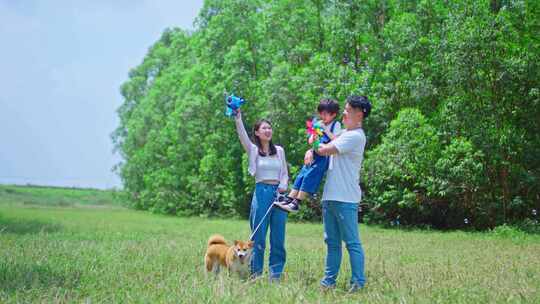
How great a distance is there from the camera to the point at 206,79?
34.3 meters

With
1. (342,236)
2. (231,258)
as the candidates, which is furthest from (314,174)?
(231,258)

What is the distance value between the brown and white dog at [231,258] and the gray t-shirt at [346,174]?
1.49 m

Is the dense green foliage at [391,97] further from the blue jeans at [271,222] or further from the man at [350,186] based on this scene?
the man at [350,186]

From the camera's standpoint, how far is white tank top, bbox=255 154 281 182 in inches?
308

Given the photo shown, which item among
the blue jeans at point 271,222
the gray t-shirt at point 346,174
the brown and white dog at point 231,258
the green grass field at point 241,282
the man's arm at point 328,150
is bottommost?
the green grass field at point 241,282

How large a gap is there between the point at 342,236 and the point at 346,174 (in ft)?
2.39

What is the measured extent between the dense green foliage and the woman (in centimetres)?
1302

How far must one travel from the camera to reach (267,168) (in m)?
7.83

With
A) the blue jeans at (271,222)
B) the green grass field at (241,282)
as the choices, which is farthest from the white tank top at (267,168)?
the green grass field at (241,282)

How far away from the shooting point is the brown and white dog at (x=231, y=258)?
7617mm

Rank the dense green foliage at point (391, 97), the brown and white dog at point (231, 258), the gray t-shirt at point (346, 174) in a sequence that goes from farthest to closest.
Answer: the dense green foliage at point (391, 97) → the brown and white dog at point (231, 258) → the gray t-shirt at point (346, 174)

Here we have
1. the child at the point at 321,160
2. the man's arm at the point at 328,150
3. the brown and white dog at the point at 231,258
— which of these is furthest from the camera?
the brown and white dog at the point at 231,258

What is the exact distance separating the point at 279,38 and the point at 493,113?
14029 millimetres

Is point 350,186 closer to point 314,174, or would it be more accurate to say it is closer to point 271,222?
point 314,174
